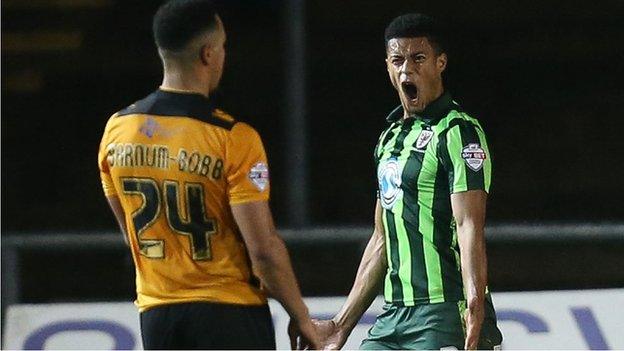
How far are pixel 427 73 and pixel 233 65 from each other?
5830 millimetres

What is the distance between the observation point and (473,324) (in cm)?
479

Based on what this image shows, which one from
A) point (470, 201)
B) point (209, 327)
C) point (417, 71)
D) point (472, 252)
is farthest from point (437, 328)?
point (209, 327)

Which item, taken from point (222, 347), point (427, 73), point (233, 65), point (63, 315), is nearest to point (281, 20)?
point (233, 65)

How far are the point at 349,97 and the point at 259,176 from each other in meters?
6.52

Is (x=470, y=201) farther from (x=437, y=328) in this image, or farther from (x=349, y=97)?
(x=349, y=97)

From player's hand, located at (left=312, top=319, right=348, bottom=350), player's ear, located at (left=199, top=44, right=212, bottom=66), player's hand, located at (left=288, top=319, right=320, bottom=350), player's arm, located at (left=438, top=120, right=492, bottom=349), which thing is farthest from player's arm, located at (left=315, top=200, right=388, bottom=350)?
player's ear, located at (left=199, top=44, right=212, bottom=66)

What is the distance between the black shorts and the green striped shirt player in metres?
0.70

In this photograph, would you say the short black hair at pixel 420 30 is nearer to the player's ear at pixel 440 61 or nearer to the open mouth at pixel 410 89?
the player's ear at pixel 440 61

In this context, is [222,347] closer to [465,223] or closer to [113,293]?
[465,223]

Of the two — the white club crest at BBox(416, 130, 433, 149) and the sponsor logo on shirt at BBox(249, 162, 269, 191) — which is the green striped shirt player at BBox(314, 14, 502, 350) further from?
the sponsor logo on shirt at BBox(249, 162, 269, 191)

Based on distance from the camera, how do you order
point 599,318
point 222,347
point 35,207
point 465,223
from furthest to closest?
point 35,207 < point 599,318 < point 465,223 < point 222,347

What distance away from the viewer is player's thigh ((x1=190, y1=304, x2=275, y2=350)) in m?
4.38

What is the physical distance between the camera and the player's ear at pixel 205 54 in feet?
14.5

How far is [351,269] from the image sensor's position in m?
9.15
